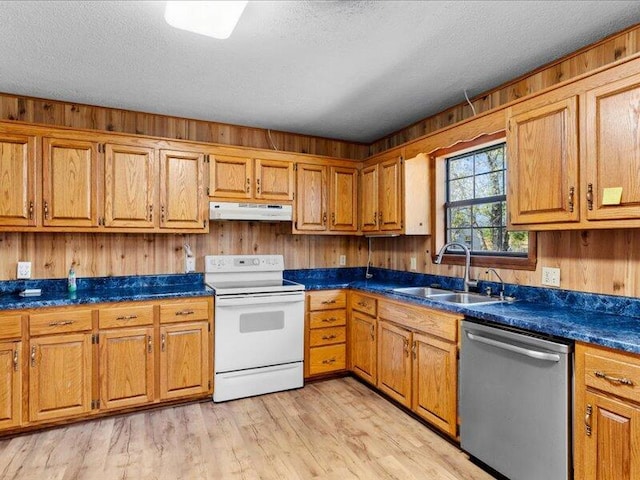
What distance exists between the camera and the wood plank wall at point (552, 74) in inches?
82.6

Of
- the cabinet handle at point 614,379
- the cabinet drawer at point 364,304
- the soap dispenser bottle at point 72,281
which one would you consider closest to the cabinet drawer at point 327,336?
the cabinet drawer at point 364,304

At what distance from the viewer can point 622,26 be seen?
2.04 m

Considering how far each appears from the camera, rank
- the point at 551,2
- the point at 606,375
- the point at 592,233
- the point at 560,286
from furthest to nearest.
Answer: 1. the point at 560,286
2. the point at 592,233
3. the point at 551,2
4. the point at 606,375

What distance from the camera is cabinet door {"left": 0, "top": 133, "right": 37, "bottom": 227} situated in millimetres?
2691

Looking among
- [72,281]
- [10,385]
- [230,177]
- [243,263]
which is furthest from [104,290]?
[230,177]

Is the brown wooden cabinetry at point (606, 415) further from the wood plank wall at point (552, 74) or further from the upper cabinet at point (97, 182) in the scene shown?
the upper cabinet at point (97, 182)

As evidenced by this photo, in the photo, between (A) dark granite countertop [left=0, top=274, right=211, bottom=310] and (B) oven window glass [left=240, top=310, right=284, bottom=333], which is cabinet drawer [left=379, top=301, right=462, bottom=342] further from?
(A) dark granite countertop [left=0, top=274, right=211, bottom=310]

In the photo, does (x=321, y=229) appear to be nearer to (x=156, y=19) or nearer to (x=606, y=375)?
(x=156, y=19)

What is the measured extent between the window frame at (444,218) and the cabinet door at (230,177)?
5.52ft

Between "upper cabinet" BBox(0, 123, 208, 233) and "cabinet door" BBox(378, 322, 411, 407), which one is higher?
"upper cabinet" BBox(0, 123, 208, 233)

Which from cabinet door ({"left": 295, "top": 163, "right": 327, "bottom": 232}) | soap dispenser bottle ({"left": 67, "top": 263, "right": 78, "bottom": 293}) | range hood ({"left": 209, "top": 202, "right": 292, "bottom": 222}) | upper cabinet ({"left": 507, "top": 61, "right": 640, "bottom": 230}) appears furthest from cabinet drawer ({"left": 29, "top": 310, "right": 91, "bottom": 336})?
upper cabinet ({"left": 507, "top": 61, "right": 640, "bottom": 230})

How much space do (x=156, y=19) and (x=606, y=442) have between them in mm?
2909

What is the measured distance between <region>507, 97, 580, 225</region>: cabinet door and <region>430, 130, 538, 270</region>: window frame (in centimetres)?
38

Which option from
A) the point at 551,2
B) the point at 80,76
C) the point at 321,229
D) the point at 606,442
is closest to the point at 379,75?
the point at 551,2
